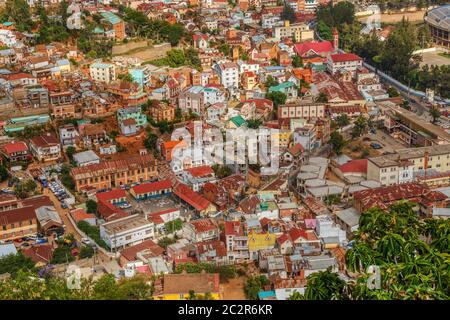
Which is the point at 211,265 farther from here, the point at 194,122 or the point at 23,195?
the point at 194,122

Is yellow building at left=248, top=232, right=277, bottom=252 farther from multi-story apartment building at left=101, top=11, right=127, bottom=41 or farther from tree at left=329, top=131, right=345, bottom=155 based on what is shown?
multi-story apartment building at left=101, top=11, right=127, bottom=41

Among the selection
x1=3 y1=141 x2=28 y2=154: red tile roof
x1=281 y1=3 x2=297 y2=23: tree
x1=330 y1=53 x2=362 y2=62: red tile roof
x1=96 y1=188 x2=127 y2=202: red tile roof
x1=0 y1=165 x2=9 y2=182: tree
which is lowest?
x1=96 y1=188 x2=127 y2=202: red tile roof

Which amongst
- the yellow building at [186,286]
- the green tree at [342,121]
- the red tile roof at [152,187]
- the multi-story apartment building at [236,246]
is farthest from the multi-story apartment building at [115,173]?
the green tree at [342,121]

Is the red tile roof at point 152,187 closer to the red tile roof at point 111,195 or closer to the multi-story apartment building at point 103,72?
the red tile roof at point 111,195

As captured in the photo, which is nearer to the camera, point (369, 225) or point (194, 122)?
point (369, 225)

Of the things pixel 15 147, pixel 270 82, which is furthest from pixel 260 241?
pixel 270 82

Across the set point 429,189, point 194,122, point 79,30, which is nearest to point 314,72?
point 194,122

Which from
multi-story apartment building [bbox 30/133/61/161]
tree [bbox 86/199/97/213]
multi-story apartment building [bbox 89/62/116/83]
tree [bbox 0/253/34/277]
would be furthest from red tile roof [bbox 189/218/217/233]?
multi-story apartment building [bbox 89/62/116/83]
